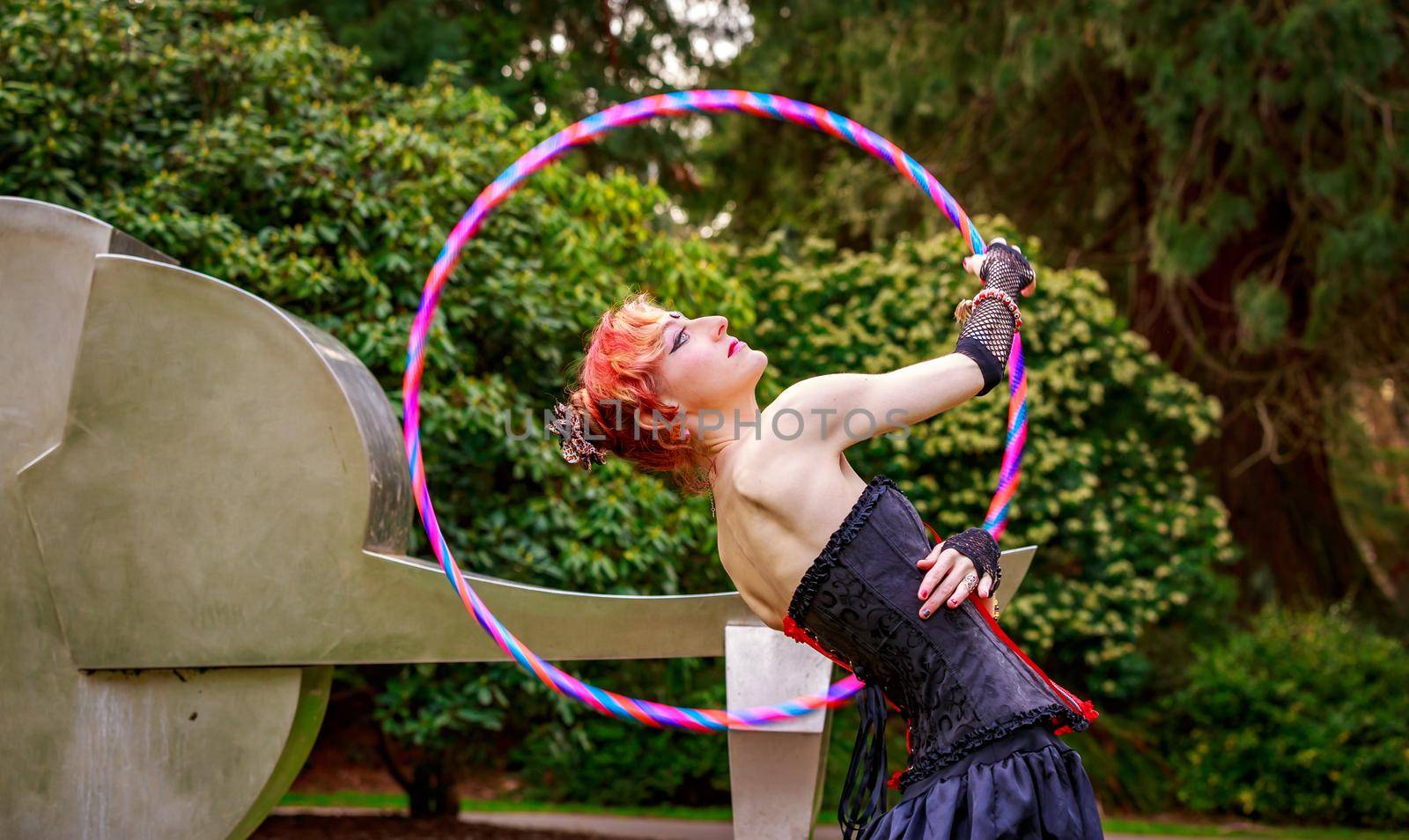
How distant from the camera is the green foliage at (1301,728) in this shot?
8414mm

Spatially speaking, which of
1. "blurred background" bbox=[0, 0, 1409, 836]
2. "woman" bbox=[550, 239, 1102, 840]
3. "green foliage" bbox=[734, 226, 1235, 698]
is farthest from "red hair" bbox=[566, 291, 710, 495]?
"green foliage" bbox=[734, 226, 1235, 698]

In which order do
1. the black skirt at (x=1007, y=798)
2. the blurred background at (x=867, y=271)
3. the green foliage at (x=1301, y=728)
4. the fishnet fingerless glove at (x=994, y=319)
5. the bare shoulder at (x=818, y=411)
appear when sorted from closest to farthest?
the black skirt at (x=1007, y=798) → the bare shoulder at (x=818, y=411) → the fishnet fingerless glove at (x=994, y=319) → the blurred background at (x=867, y=271) → the green foliage at (x=1301, y=728)

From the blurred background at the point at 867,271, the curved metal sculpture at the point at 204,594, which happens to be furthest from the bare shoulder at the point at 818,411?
the blurred background at the point at 867,271

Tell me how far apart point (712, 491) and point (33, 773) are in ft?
8.55

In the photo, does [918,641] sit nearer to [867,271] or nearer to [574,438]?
[574,438]

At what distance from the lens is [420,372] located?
4082 mm

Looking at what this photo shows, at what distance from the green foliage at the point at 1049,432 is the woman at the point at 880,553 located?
17.5ft

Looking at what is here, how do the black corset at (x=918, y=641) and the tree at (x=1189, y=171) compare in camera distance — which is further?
the tree at (x=1189, y=171)

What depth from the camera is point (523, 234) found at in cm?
657

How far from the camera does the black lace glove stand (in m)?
2.53

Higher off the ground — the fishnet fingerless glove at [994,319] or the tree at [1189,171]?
the tree at [1189,171]

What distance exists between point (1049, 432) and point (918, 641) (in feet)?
20.3

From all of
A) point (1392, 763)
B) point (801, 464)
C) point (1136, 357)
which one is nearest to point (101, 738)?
point (801, 464)

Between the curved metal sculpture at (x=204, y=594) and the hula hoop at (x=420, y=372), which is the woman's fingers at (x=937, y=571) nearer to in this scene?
the hula hoop at (x=420, y=372)
